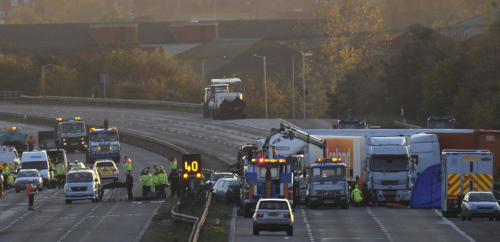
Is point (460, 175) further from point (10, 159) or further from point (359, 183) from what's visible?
point (10, 159)

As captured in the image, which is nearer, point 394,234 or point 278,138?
point 394,234

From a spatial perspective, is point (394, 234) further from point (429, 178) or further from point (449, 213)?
point (429, 178)

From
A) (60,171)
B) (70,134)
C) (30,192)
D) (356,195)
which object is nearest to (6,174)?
(60,171)

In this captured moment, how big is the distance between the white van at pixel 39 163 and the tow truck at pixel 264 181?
24126 mm

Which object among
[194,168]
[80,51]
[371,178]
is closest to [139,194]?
[371,178]

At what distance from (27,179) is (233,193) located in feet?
56.3

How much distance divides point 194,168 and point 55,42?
142 meters

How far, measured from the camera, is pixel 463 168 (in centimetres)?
4525

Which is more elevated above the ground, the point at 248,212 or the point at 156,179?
the point at 156,179

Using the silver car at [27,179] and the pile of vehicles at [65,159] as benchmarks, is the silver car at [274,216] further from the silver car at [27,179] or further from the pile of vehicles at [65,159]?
the silver car at [27,179]

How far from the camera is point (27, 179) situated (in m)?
64.8

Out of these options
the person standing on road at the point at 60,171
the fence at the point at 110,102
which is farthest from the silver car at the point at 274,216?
the fence at the point at 110,102

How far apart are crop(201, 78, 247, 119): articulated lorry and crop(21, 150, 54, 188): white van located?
31.6 meters

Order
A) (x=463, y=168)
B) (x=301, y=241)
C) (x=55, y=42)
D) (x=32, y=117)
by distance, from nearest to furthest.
→ (x=301, y=241) → (x=463, y=168) → (x=32, y=117) → (x=55, y=42)
